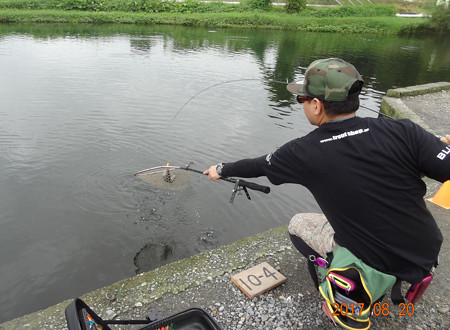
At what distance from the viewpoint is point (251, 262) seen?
481cm

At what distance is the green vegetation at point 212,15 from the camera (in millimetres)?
42031

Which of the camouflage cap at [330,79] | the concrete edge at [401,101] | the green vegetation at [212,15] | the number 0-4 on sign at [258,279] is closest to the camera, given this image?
the camouflage cap at [330,79]

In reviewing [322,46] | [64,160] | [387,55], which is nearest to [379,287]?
[64,160]

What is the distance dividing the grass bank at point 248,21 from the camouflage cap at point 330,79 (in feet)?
144

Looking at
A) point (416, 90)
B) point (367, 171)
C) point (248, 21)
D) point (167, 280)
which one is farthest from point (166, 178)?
point (248, 21)

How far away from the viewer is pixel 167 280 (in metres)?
4.56

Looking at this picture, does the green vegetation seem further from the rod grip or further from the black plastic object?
the black plastic object

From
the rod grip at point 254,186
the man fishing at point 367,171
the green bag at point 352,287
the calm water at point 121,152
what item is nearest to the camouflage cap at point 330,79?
the man fishing at point 367,171

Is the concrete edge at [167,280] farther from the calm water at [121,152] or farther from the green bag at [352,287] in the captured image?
the green bag at [352,287]

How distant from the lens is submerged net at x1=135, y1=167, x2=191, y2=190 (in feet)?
20.4

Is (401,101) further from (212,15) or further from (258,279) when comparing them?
(212,15)

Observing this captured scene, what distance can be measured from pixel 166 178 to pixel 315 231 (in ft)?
11.4

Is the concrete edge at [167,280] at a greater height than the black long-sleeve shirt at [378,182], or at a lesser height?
lesser
